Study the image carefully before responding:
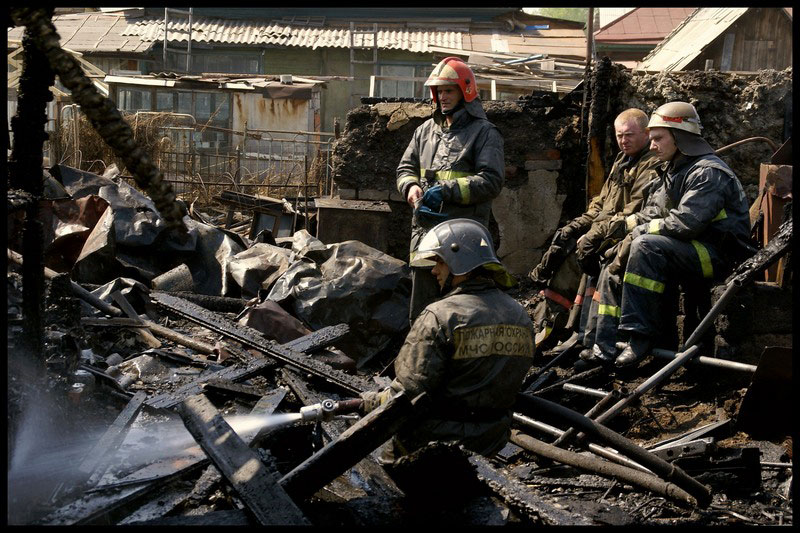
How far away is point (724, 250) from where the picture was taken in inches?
251

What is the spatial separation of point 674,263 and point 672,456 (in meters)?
1.79

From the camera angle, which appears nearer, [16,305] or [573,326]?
[16,305]

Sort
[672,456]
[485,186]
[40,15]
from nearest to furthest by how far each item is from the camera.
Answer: [40,15] < [672,456] < [485,186]

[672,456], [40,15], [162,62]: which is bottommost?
[672,456]

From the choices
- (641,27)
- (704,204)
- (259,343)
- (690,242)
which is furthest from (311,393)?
(641,27)

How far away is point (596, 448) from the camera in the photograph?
5.20 metres

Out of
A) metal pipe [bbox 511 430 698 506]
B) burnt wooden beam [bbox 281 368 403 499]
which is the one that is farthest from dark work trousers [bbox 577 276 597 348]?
burnt wooden beam [bbox 281 368 403 499]

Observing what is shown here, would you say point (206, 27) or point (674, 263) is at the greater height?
point (206, 27)

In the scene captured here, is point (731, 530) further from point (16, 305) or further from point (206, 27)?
point (206, 27)

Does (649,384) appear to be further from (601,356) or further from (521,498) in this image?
(521,498)

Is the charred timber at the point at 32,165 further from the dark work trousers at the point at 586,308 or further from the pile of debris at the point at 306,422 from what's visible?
the dark work trousers at the point at 586,308

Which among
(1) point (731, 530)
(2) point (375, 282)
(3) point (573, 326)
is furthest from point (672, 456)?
(2) point (375, 282)

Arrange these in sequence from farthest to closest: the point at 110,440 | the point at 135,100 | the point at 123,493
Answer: the point at 135,100
the point at 110,440
the point at 123,493

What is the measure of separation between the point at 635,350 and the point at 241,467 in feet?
11.6
